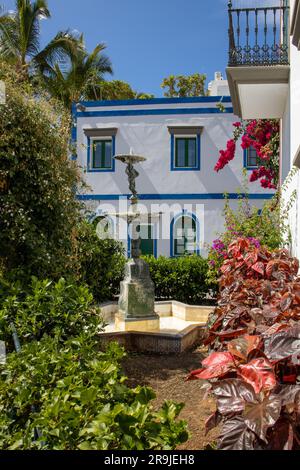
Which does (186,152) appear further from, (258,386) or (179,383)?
(258,386)

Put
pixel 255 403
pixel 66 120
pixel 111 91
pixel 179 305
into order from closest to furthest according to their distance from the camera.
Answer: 1. pixel 255 403
2. pixel 66 120
3. pixel 179 305
4. pixel 111 91

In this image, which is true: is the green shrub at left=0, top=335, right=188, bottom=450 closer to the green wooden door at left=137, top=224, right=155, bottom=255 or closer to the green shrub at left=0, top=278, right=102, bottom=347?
the green shrub at left=0, top=278, right=102, bottom=347

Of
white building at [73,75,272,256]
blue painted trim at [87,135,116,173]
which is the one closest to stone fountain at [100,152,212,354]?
white building at [73,75,272,256]

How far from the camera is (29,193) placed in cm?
525

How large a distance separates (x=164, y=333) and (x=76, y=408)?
462cm

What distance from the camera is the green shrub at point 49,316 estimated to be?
11.5 ft

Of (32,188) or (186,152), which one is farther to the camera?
(186,152)

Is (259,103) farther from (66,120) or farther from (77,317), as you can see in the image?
(77,317)

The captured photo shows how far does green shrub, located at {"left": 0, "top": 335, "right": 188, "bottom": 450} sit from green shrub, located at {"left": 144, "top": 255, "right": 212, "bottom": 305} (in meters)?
7.47

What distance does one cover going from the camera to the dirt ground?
→ 3.45 m

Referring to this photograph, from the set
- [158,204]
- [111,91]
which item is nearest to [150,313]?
[158,204]

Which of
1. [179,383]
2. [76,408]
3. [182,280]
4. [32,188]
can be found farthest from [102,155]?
[76,408]

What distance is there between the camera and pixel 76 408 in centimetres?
195

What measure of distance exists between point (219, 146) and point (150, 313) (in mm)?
9435
